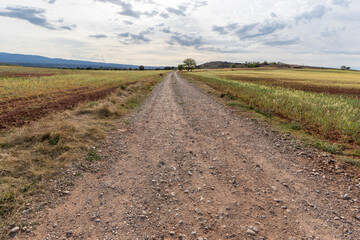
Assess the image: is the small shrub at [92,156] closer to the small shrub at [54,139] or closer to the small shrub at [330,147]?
the small shrub at [54,139]

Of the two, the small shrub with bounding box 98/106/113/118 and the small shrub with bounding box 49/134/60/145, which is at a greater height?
the small shrub with bounding box 98/106/113/118

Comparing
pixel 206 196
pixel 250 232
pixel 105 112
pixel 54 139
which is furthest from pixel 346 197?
pixel 105 112

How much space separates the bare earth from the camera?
3324 mm

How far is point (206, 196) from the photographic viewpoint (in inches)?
168

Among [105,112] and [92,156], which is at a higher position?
[105,112]

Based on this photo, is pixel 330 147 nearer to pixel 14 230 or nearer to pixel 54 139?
pixel 14 230

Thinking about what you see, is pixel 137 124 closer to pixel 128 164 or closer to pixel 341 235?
pixel 128 164

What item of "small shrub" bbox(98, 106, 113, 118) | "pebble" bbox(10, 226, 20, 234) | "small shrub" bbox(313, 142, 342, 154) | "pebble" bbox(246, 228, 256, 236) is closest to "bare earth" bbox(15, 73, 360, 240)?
"pebble" bbox(246, 228, 256, 236)

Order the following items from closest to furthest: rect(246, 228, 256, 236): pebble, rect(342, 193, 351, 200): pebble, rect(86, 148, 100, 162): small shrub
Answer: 1. rect(246, 228, 256, 236): pebble
2. rect(342, 193, 351, 200): pebble
3. rect(86, 148, 100, 162): small shrub

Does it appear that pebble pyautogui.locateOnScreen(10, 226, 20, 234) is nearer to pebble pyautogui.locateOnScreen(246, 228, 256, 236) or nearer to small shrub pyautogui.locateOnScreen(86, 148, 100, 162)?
small shrub pyautogui.locateOnScreen(86, 148, 100, 162)

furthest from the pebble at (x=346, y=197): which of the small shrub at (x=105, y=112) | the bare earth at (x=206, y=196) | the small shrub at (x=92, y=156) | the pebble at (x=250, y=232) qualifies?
the small shrub at (x=105, y=112)

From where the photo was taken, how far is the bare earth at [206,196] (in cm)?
332

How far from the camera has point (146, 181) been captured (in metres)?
4.81

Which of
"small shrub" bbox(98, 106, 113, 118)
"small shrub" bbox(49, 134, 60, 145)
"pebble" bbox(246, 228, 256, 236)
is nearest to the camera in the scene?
"pebble" bbox(246, 228, 256, 236)
